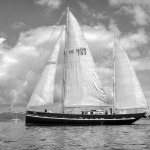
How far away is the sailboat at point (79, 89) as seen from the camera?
5450 cm

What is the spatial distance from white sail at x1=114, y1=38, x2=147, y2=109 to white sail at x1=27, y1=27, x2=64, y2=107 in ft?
49.8

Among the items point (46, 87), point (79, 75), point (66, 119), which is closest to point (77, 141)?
point (46, 87)

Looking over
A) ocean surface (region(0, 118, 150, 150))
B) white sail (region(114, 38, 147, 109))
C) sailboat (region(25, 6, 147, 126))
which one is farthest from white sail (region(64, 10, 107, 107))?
ocean surface (region(0, 118, 150, 150))

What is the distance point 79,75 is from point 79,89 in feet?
9.62

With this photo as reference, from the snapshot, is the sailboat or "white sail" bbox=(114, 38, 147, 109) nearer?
the sailboat

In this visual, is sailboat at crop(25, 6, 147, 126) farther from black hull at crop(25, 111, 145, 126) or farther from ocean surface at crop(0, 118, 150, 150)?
ocean surface at crop(0, 118, 150, 150)

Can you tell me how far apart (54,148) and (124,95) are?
130 feet

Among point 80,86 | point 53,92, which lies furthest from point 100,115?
point 53,92

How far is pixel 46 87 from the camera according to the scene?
5341 cm

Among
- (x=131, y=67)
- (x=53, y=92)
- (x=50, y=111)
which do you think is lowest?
A: (x=50, y=111)

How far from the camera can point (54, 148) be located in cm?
2361

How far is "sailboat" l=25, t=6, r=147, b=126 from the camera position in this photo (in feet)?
179

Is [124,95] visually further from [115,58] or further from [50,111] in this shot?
[50,111]

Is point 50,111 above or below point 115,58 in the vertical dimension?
below
